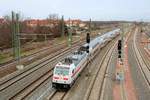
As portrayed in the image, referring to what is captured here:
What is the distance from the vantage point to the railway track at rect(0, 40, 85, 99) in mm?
29955

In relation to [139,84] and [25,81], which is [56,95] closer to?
[25,81]

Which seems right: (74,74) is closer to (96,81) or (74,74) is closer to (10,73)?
(96,81)

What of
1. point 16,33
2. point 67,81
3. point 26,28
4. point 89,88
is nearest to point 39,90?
point 67,81

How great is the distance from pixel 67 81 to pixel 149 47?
189 ft

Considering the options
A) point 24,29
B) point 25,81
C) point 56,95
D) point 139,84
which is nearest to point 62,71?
point 56,95

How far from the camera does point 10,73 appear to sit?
39.9 meters

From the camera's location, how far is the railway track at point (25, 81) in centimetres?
2995

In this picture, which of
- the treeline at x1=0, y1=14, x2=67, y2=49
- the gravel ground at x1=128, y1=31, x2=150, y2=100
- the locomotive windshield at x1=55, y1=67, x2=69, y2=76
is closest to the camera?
the gravel ground at x1=128, y1=31, x2=150, y2=100

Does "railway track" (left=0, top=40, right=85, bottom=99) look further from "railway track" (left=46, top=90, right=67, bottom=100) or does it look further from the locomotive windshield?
the locomotive windshield

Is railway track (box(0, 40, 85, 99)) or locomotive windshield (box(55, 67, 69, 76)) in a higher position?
locomotive windshield (box(55, 67, 69, 76))

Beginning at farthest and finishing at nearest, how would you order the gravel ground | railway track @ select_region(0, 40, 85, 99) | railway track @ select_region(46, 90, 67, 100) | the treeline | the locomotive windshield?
the treeline
the locomotive windshield
the gravel ground
railway track @ select_region(0, 40, 85, 99)
railway track @ select_region(46, 90, 67, 100)

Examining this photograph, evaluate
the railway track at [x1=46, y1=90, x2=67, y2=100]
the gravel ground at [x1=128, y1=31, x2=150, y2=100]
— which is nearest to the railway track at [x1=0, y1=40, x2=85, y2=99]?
the railway track at [x1=46, y1=90, x2=67, y2=100]

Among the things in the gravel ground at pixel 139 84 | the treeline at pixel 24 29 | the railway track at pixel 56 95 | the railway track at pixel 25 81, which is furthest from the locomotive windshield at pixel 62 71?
the treeline at pixel 24 29

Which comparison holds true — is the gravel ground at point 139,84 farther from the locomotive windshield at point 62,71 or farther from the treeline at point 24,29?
the treeline at point 24,29
